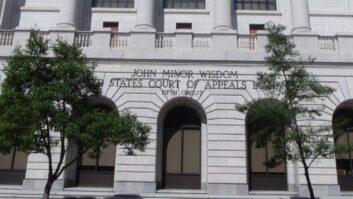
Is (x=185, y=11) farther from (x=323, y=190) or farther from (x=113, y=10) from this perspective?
(x=323, y=190)

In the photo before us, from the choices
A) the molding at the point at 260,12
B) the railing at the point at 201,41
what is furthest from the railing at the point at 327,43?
the railing at the point at 201,41

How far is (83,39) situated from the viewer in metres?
27.8

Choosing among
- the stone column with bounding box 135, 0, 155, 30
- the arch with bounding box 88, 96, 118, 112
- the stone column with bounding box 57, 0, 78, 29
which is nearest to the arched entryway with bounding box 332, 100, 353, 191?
the stone column with bounding box 135, 0, 155, 30

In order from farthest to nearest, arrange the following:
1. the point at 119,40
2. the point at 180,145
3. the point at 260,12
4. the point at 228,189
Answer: the point at 260,12 < the point at 119,40 < the point at 180,145 < the point at 228,189

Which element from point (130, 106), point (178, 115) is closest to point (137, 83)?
point (130, 106)

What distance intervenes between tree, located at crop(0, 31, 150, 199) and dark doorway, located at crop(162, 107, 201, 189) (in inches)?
332

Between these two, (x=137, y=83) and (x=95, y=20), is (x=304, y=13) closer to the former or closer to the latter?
(x=137, y=83)

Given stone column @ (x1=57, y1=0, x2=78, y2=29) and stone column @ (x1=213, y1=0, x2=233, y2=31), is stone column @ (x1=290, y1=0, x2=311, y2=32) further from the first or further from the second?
stone column @ (x1=57, y1=0, x2=78, y2=29)

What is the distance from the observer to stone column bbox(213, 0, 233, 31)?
2859 centimetres

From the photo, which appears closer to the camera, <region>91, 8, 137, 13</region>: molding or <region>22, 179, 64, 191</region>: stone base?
<region>22, 179, 64, 191</region>: stone base

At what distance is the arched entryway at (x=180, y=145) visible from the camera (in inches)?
1032

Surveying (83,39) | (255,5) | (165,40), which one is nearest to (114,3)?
(83,39)

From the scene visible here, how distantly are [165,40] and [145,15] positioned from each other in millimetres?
3118

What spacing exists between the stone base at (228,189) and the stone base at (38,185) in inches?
369
